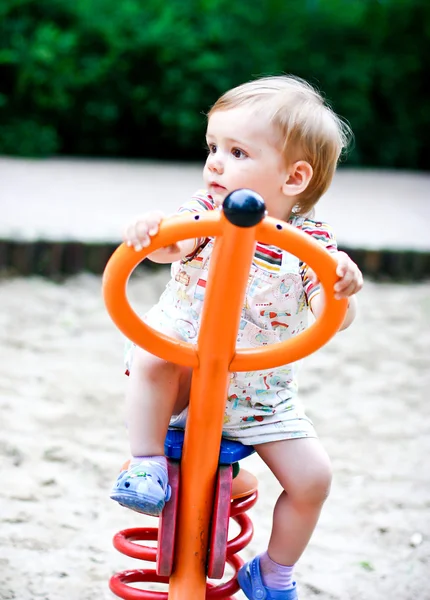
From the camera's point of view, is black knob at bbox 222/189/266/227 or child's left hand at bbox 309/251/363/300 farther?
child's left hand at bbox 309/251/363/300

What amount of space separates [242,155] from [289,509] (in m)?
0.69

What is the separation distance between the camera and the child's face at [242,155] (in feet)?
5.40

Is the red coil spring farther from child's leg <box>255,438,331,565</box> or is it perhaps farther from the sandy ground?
the sandy ground

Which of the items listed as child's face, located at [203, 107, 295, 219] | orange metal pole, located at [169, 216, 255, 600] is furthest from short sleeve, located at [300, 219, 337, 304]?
orange metal pole, located at [169, 216, 255, 600]

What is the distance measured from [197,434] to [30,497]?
1.01 metres

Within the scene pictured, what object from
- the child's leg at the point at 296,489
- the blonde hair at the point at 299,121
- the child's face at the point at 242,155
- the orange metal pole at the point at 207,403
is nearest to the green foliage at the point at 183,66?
the blonde hair at the point at 299,121

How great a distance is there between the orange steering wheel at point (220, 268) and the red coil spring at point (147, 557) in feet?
1.39

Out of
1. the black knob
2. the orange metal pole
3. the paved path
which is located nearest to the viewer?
the black knob

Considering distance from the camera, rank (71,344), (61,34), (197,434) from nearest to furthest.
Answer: (197,434), (71,344), (61,34)

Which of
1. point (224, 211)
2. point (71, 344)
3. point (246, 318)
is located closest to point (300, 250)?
point (224, 211)

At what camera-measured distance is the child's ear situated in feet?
5.59

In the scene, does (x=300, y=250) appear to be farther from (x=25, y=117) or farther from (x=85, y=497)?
(x=25, y=117)

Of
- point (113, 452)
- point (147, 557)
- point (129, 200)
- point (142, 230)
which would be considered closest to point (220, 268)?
point (142, 230)

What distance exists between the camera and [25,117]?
866cm
